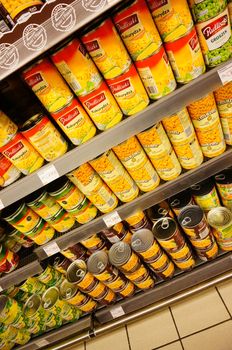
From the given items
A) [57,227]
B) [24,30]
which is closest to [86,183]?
[57,227]

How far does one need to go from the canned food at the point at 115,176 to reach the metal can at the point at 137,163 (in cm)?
A: 3

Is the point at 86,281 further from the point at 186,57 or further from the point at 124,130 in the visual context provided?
the point at 186,57

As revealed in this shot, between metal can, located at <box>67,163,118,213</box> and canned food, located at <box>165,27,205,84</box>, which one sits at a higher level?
canned food, located at <box>165,27,205,84</box>

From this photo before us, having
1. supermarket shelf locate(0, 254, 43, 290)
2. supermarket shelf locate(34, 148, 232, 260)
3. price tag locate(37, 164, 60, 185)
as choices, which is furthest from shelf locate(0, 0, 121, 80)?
supermarket shelf locate(0, 254, 43, 290)

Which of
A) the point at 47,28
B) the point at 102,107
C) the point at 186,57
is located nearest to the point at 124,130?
the point at 102,107

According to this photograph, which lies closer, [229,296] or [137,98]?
[137,98]

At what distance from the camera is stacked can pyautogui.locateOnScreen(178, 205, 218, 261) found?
Answer: 4.65ft

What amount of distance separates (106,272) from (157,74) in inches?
41.8

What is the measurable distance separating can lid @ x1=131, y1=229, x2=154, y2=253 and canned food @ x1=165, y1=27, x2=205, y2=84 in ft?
2.65

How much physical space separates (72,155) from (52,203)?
0.34 meters

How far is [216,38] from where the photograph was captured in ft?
3.20

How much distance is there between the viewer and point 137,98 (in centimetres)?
104

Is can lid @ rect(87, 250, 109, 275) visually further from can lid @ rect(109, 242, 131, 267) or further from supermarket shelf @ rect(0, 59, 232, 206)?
supermarket shelf @ rect(0, 59, 232, 206)

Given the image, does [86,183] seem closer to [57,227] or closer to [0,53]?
[57,227]
